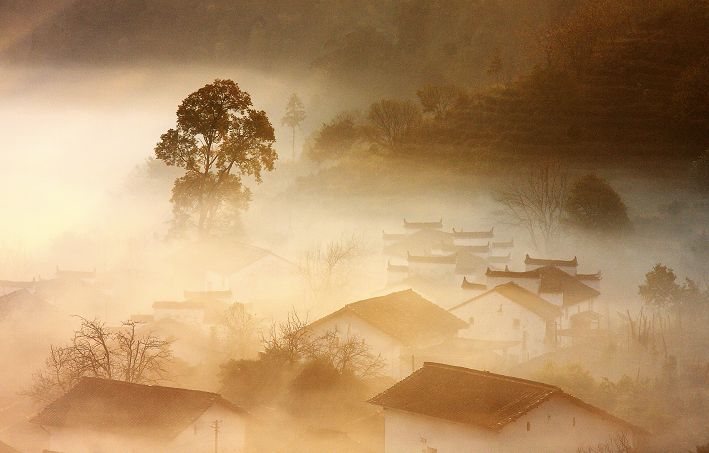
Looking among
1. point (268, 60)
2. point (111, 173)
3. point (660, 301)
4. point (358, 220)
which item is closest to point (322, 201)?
point (358, 220)

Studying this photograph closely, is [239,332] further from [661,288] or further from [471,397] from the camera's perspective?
[661,288]

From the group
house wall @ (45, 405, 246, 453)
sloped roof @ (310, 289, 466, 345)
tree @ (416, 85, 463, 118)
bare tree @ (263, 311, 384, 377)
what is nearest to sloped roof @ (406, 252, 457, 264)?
sloped roof @ (310, 289, 466, 345)

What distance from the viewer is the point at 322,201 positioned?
216 ft

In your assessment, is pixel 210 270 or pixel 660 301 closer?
pixel 660 301

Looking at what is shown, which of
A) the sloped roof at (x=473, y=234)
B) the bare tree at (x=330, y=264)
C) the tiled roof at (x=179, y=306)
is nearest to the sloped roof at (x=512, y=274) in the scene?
the sloped roof at (x=473, y=234)

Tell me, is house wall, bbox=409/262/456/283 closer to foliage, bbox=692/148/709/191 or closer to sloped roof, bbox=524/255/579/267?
sloped roof, bbox=524/255/579/267

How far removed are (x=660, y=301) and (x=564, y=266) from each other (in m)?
6.16

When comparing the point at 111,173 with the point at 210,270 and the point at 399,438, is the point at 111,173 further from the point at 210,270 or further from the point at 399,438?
the point at 399,438

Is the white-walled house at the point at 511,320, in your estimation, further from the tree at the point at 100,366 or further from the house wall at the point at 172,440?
the house wall at the point at 172,440

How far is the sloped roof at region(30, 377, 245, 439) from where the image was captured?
24547 millimetres

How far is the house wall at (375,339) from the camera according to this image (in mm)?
32062

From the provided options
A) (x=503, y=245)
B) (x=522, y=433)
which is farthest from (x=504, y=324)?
(x=522, y=433)

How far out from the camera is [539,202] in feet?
172

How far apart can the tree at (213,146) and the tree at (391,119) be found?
1301 inches
